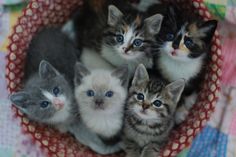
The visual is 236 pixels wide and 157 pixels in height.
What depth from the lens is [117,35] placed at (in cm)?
130

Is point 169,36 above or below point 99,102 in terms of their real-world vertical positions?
above

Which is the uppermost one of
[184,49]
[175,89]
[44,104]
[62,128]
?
Result: [184,49]

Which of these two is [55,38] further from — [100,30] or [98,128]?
[98,128]

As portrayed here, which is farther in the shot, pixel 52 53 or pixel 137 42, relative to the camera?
pixel 52 53

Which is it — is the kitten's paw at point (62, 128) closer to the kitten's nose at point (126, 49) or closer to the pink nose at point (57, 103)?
the pink nose at point (57, 103)

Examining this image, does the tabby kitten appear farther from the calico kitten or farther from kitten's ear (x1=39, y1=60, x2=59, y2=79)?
kitten's ear (x1=39, y1=60, x2=59, y2=79)

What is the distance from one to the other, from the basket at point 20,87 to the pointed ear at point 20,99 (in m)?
0.03

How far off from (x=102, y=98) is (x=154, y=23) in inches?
11.3

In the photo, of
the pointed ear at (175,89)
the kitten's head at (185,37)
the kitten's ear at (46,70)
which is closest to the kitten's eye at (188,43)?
the kitten's head at (185,37)

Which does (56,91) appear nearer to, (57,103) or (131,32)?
(57,103)

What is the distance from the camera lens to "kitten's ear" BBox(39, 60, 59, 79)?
126cm

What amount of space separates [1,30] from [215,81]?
2.76ft

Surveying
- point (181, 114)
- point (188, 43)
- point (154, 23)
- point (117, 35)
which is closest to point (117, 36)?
point (117, 35)

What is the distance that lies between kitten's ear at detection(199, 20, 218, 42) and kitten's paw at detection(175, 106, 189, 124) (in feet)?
0.83
